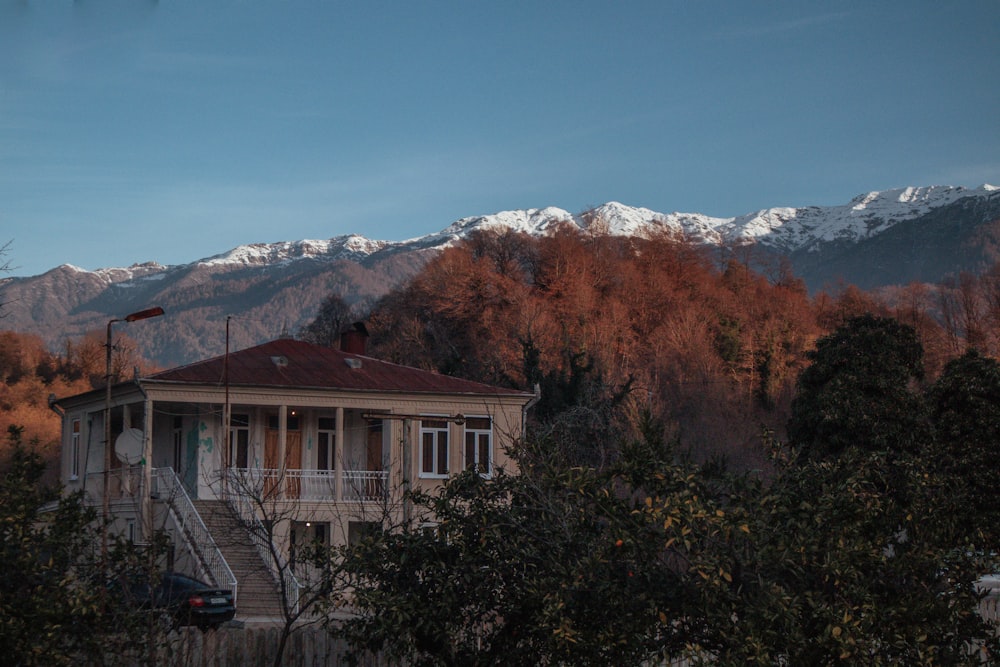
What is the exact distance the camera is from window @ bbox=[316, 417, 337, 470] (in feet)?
102

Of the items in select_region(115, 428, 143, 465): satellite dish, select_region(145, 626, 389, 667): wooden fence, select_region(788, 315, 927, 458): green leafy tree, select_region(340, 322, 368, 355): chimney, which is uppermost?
select_region(340, 322, 368, 355): chimney

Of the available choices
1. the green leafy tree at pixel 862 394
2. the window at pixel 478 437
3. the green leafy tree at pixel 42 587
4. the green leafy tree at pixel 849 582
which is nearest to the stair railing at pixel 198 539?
the window at pixel 478 437

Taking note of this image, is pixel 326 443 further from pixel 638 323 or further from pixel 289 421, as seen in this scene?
pixel 638 323

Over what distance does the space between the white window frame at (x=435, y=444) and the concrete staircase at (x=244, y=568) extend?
5792mm

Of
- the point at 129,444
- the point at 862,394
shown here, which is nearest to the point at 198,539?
the point at 129,444

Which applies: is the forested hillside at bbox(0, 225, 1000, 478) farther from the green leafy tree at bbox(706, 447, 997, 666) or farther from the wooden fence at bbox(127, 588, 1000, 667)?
the green leafy tree at bbox(706, 447, 997, 666)

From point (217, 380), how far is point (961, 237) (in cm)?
17732

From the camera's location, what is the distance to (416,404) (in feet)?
101

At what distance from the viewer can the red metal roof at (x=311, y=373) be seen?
29.2 metres

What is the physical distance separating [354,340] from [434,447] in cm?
678

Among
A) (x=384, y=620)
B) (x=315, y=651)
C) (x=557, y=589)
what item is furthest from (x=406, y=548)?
(x=315, y=651)

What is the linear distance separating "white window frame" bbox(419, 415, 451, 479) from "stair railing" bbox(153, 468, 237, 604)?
22.3 ft

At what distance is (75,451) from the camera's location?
32.6 metres

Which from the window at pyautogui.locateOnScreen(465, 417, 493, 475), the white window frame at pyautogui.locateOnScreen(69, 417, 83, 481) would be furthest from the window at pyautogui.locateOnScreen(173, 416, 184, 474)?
the window at pyautogui.locateOnScreen(465, 417, 493, 475)
